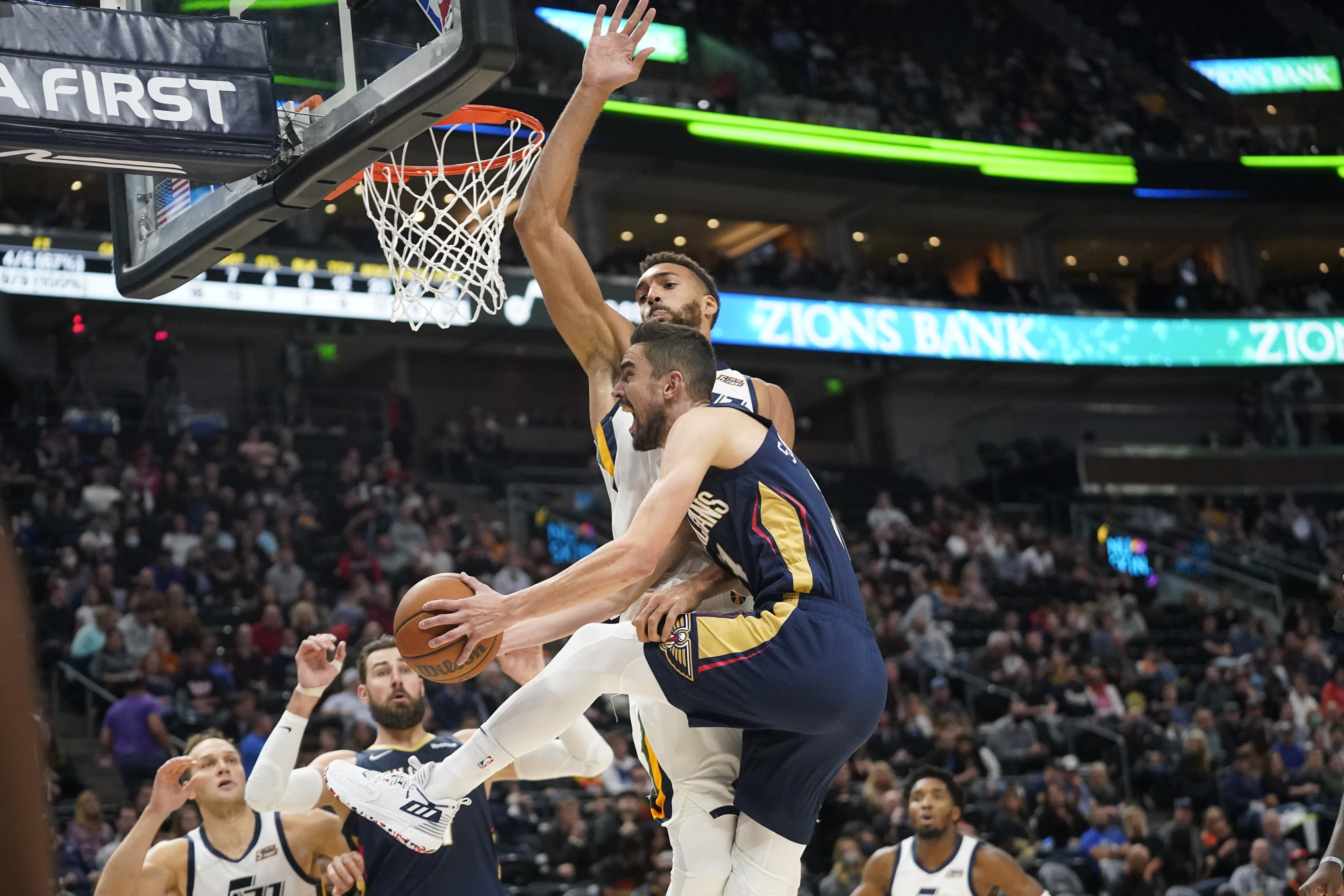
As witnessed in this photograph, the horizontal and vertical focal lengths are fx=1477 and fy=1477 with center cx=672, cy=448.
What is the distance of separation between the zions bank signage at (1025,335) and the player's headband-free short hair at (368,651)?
1572 cm

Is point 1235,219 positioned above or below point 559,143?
above

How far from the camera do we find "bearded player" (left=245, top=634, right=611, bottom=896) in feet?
17.7

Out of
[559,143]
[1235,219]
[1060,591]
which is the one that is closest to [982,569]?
[1060,591]

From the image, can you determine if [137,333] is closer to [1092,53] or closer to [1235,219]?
[1092,53]

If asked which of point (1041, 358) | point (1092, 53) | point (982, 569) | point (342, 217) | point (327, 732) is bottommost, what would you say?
point (327, 732)

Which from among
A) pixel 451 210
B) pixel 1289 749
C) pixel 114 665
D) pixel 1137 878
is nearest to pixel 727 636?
pixel 451 210

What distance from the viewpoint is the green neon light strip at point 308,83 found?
4.85 meters

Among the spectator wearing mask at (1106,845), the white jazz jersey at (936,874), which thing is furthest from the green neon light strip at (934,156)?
the white jazz jersey at (936,874)

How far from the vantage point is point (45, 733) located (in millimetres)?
8367

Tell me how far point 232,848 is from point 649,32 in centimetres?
1666

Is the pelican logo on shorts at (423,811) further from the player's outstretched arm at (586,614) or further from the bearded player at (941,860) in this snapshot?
the bearded player at (941,860)

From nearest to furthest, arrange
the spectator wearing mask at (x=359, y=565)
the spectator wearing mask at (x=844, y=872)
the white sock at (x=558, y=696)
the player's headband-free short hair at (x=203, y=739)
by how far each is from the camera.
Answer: the white sock at (x=558, y=696) < the player's headband-free short hair at (x=203, y=739) < the spectator wearing mask at (x=844, y=872) < the spectator wearing mask at (x=359, y=565)

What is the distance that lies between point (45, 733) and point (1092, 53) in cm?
2509

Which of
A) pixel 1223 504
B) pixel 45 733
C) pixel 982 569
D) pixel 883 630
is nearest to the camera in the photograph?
pixel 45 733
